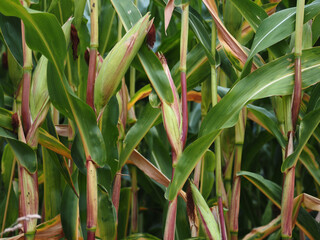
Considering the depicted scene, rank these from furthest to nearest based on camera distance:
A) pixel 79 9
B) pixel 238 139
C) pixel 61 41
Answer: pixel 238 139, pixel 79 9, pixel 61 41

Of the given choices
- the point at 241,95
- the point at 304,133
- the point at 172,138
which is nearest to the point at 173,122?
the point at 172,138

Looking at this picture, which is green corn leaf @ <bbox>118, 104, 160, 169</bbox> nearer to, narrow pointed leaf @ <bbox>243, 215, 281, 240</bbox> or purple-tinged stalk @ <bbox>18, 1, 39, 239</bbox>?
purple-tinged stalk @ <bbox>18, 1, 39, 239</bbox>

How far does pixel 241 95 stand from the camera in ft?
2.36

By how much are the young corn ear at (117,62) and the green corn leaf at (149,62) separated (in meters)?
0.04

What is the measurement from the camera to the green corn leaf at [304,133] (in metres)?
0.72

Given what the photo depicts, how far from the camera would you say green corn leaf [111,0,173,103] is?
716 mm

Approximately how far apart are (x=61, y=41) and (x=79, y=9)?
0.17 metres

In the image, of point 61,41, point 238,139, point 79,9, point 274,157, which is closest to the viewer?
point 61,41

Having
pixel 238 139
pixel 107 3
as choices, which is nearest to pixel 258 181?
pixel 238 139

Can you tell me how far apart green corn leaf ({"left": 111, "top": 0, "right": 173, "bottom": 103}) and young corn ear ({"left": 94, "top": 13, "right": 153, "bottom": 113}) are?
1.5 inches

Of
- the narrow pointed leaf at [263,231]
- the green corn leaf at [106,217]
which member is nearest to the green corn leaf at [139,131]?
the green corn leaf at [106,217]

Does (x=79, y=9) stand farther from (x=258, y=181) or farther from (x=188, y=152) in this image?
(x=258, y=181)

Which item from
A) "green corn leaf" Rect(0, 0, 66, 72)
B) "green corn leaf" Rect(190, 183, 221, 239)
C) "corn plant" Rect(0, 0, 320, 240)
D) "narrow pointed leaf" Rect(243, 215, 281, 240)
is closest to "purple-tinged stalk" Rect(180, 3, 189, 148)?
"corn plant" Rect(0, 0, 320, 240)

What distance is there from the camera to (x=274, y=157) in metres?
1.56
